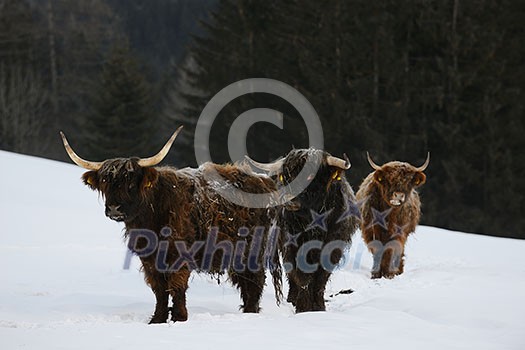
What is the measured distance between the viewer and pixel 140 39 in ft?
167

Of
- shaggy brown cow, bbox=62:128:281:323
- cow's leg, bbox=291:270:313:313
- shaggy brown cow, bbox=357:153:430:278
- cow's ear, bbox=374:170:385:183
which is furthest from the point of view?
cow's ear, bbox=374:170:385:183

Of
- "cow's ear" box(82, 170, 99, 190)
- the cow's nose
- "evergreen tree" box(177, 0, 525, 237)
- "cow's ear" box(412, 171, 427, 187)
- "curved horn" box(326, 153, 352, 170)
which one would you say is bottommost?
"cow's ear" box(82, 170, 99, 190)

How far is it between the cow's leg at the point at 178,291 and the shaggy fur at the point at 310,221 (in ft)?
3.38

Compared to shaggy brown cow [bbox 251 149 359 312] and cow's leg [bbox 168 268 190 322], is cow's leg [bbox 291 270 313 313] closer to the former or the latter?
shaggy brown cow [bbox 251 149 359 312]

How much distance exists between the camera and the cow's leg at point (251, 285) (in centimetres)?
→ 635

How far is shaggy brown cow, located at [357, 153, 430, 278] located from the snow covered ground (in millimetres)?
367

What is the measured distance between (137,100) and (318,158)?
89.5 ft

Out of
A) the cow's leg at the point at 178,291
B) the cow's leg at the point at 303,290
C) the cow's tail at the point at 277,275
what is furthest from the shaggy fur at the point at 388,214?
the cow's leg at the point at 178,291

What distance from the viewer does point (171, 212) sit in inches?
225

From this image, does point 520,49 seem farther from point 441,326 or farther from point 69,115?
point 69,115

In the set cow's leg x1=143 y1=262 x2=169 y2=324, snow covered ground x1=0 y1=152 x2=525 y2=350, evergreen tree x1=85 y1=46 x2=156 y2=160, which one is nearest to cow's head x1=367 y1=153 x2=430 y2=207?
snow covered ground x1=0 y1=152 x2=525 y2=350

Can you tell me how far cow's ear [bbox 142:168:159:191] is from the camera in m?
5.59

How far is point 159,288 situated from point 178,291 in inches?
6.8

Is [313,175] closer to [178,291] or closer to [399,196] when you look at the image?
[178,291]
